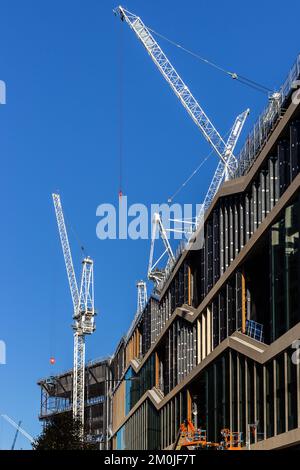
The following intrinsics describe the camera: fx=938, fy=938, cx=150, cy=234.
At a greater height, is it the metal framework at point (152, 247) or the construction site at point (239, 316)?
the metal framework at point (152, 247)

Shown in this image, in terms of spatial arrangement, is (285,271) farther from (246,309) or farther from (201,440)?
(201,440)

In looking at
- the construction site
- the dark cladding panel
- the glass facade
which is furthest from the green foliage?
the dark cladding panel

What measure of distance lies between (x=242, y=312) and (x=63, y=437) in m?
33.2

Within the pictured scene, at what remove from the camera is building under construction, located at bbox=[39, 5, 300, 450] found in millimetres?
54750

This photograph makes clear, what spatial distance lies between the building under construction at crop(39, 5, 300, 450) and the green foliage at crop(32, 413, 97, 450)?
8106 millimetres

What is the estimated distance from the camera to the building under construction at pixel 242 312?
5475 centimetres

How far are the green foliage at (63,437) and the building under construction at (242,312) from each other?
811cm

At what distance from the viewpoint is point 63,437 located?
298 feet

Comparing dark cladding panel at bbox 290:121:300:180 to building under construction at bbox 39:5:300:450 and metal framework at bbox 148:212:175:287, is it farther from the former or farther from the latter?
metal framework at bbox 148:212:175:287

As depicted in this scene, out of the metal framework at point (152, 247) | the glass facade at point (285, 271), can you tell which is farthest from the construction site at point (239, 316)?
the metal framework at point (152, 247)

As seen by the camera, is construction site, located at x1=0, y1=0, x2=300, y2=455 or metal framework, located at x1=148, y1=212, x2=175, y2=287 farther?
metal framework, located at x1=148, y1=212, x2=175, y2=287

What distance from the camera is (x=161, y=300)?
9806cm

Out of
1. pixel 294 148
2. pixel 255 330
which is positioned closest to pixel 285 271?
pixel 294 148

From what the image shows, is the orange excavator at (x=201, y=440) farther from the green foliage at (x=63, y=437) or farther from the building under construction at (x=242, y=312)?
the green foliage at (x=63, y=437)
